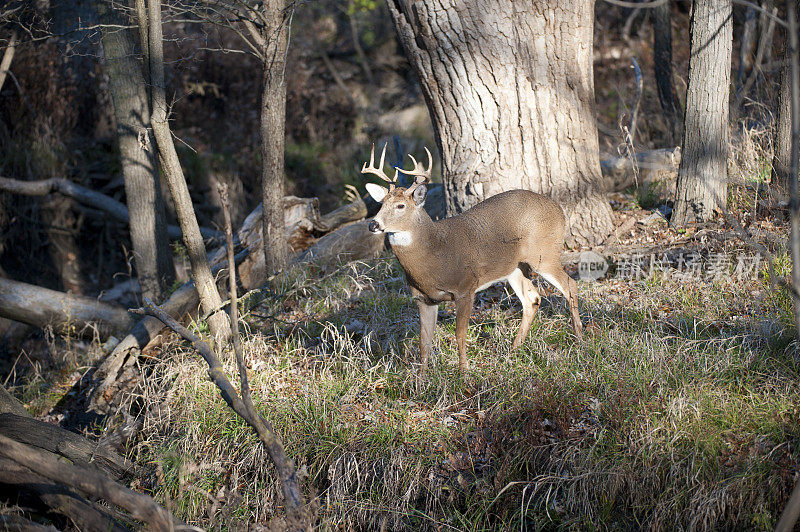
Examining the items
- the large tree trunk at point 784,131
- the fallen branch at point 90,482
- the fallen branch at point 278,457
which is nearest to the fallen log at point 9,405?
the fallen branch at point 90,482

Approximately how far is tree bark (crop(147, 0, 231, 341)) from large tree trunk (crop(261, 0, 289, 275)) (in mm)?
982

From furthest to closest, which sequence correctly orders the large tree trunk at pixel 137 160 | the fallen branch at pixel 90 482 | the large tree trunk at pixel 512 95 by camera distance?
the large tree trunk at pixel 137 160, the large tree trunk at pixel 512 95, the fallen branch at pixel 90 482

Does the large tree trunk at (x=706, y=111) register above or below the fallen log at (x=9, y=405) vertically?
above

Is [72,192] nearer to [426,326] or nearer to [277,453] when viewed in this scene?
[426,326]

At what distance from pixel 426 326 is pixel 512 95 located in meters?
2.74

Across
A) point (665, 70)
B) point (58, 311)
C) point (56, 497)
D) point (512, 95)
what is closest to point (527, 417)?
point (56, 497)

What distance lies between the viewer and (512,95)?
6887 mm

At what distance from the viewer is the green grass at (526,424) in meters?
4.29

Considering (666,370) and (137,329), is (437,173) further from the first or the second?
(666,370)

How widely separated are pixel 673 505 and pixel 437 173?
27.0 feet

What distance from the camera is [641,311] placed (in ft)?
19.1

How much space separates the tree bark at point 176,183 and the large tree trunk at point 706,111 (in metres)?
4.59

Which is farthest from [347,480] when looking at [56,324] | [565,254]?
[56,324]

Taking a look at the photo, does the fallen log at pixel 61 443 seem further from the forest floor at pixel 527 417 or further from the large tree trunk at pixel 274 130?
the large tree trunk at pixel 274 130
